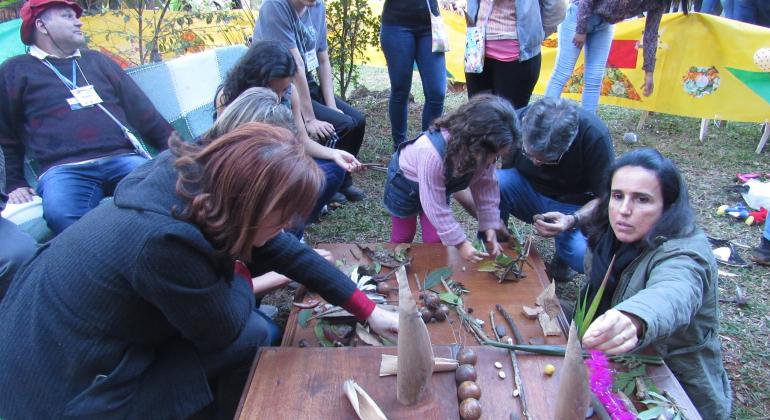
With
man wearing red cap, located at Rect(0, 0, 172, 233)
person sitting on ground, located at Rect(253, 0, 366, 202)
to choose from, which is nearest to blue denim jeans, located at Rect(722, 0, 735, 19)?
person sitting on ground, located at Rect(253, 0, 366, 202)

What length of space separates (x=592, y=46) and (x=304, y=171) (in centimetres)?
364

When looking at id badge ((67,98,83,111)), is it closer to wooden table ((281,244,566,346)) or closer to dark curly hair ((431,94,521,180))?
wooden table ((281,244,566,346))

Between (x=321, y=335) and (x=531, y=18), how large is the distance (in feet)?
9.29

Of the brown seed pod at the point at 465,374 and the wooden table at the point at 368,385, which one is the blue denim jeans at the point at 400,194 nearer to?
the wooden table at the point at 368,385

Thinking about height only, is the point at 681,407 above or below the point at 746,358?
above

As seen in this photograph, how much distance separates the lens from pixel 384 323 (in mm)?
1735

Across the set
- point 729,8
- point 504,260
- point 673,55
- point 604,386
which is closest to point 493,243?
point 504,260

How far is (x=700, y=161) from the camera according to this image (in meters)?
4.84

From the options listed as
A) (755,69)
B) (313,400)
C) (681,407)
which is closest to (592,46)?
(755,69)

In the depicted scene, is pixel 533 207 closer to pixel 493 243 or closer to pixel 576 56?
pixel 493 243

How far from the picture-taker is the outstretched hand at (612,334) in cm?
115

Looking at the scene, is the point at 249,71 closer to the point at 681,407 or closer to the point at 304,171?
the point at 304,171

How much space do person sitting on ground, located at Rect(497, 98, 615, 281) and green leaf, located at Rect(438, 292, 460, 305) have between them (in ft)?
2.56

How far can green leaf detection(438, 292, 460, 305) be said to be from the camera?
77.1 inches
